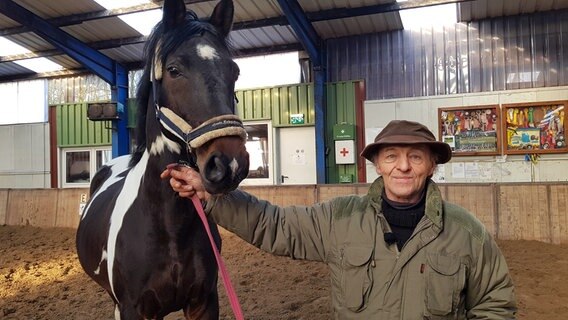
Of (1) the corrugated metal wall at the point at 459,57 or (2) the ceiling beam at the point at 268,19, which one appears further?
(1) the corrugated metal wall at the point at 459,57

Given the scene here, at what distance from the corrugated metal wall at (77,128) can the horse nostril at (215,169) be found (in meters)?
12.2

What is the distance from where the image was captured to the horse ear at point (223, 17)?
205cm

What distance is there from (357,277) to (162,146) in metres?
1.06

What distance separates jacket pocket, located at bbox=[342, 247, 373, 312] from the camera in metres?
1.40

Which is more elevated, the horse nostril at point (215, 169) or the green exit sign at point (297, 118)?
the green exit sign at point (297, 118)

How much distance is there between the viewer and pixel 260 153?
1124 cm

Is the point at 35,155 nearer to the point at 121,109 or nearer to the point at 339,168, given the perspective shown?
the point at 121,109

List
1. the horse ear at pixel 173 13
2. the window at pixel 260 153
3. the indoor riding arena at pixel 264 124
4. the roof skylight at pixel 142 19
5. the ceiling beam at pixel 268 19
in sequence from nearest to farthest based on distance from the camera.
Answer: the horse ear at pixel 173 13
the indoor riding arena at pixel 264 124
the ceiling beam at pixel 268 19
the roof skylight at pixel 142 19
the window at pixel 260 153

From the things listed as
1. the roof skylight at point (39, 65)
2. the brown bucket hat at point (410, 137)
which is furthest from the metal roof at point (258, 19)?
the brown bucket hat at point (410, 137)

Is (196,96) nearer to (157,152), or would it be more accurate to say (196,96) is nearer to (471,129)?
(157,152)

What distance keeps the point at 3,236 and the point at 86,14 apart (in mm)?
5105

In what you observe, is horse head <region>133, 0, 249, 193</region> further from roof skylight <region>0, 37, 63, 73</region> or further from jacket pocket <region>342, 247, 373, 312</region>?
roof skylight <region>0, 37, 63, 73</region>

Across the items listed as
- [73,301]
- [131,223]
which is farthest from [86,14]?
[131,223]

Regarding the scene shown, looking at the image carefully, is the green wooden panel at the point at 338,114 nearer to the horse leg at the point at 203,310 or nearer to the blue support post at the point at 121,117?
the blue support post at the point at 121,117
